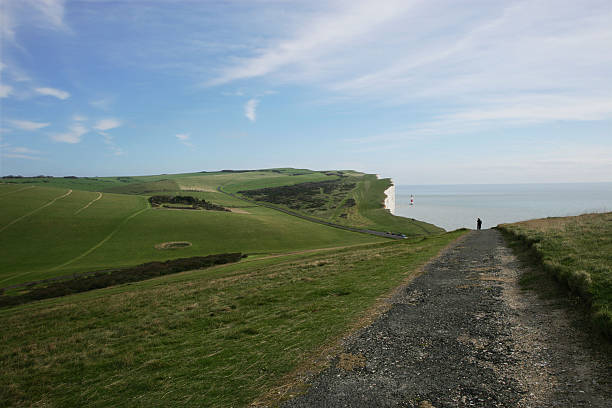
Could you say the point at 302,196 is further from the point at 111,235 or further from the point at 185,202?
the point at 111,235

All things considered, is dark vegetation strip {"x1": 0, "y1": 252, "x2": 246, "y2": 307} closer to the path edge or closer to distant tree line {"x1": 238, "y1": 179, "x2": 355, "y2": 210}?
the path edge

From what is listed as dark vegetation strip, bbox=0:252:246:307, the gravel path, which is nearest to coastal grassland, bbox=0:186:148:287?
dark vegetation strip, bbox=0:252:246:307

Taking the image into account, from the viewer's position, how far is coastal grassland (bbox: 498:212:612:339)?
30.0 ft

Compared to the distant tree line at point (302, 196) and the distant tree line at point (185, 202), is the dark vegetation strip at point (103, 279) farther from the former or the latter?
the distant tree line at point (302, 196)

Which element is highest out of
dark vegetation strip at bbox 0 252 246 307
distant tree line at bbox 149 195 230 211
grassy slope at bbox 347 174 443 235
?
distant tree line at bbox 149 195 230 211

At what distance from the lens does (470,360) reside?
25.4ft

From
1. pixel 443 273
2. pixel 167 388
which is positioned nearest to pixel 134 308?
pixel 167 388

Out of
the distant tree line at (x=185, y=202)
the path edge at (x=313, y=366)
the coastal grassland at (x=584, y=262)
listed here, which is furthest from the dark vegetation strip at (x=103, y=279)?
the distant tree line at (x=185, y=202)

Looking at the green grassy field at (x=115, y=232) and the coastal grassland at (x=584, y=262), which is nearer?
the coastal grassland at (x=584, y=262)

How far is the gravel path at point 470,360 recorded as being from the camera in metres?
6.25

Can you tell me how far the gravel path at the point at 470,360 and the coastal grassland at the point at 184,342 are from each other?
1588 mm

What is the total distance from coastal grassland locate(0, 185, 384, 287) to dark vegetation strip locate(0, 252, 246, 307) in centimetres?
761

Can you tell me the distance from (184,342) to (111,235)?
6859cm

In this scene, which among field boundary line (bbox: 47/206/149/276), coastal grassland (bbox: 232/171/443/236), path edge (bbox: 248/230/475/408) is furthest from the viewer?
coastal grassland (bbox: 232/171/443/236)
